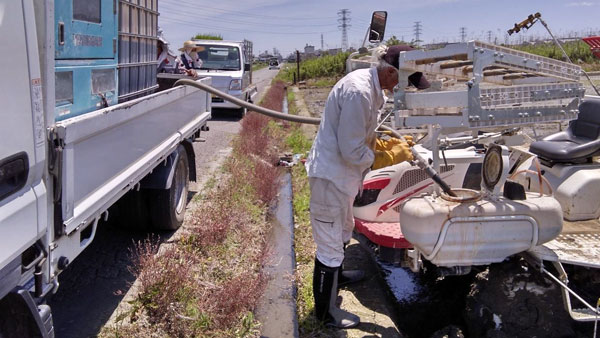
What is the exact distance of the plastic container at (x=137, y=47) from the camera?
16.0 ft

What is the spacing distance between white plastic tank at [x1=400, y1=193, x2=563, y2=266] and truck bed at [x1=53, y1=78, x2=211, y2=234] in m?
2.04

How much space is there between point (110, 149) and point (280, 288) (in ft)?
7.00

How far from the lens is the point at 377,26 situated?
4.40m

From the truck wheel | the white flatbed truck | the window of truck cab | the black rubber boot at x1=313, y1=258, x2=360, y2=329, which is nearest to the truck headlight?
the window of truck cab

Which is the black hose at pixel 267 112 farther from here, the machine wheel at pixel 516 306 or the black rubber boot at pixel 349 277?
the machine wheel at pixel 516 306

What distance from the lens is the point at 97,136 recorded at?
11.3 feet

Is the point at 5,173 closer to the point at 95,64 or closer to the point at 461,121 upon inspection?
the point at 95,64

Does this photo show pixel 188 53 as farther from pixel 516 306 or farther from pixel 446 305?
→ pixel 516 306

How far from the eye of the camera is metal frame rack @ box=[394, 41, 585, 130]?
345 cm

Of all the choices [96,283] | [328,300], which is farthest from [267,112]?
[96,283]

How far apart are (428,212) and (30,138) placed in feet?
7.60

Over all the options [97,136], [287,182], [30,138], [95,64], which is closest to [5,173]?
[30,138]

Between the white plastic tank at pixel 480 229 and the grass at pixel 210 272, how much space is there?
155cm

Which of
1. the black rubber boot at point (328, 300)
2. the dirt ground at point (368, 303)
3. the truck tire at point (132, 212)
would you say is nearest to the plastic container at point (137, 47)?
the truck tire at point (132, 212)
